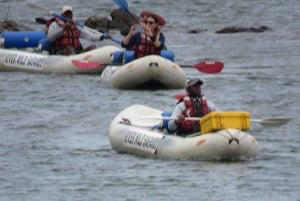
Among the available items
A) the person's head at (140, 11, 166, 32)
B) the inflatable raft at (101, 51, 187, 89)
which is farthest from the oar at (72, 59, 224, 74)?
the person's head at (140, 11, 166, 32)

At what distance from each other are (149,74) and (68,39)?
3.45 metres

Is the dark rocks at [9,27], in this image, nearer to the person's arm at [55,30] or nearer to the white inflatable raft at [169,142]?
the person's arm at [55,30]

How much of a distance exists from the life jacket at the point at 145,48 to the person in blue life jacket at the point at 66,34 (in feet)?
7.38

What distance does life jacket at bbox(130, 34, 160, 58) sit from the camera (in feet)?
99.5

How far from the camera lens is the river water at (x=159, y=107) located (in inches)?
830

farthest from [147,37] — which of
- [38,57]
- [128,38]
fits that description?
[38,57]

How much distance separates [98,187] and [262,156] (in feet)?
9.75

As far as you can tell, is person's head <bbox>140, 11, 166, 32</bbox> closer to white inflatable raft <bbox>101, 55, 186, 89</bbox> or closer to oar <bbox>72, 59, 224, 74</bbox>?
white inflatable raft <bbox>101, 55, 186, 89</bbox>

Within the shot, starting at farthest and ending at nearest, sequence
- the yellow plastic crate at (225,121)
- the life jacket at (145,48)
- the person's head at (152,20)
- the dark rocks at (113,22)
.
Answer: the dark rocks at (113,22), the life jacket at (145,48), the person's head at (152,20), the yellow plastic crate at (225,121)

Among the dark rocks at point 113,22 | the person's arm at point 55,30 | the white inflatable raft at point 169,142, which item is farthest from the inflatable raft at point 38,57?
the dark rocks at point 113,22

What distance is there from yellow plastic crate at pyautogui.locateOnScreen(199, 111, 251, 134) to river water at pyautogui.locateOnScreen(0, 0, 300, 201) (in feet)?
1.63

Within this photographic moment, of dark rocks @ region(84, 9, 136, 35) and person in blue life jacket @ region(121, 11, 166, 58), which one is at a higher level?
person in blue life jacket @ region(121, 11, 166, 58)

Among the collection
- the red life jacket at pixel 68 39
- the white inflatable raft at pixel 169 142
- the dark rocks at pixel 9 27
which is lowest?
the dark rocks at pixel 9 27

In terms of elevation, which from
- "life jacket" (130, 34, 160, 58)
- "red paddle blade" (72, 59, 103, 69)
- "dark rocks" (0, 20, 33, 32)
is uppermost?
"life jacket" (130, 34, 160, 58)
